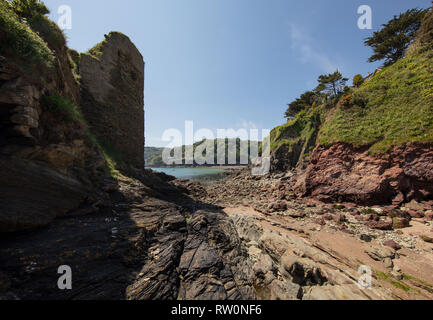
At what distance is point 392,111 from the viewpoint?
45.6 ft

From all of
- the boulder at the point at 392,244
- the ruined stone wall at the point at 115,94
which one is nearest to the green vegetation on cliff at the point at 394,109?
the boulder at the point at 392,244

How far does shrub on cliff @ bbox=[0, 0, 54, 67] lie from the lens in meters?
4.41

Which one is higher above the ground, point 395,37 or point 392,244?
point 395,37

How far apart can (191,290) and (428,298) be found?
7.39 m

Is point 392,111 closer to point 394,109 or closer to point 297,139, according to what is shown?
point 394,109

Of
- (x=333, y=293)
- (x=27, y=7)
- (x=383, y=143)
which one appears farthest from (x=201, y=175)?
(x=333, y=293)

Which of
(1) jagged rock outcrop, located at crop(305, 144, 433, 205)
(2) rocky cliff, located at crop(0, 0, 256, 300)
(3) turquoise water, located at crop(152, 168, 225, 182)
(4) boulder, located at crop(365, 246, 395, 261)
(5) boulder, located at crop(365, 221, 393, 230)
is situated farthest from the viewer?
(3) turquoise water, located at crop(152, 168, 225, 182)

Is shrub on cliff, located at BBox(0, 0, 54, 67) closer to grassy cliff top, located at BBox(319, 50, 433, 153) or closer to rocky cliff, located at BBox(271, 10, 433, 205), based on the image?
rocky cliff, located at BBox(271, 10, 433, 205)

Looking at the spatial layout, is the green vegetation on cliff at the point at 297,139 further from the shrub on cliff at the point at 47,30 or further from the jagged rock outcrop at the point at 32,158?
the shrub on cliff at the point at 47,30

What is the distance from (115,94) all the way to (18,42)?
7980mm

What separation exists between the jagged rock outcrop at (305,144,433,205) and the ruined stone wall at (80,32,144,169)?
18.1 meters

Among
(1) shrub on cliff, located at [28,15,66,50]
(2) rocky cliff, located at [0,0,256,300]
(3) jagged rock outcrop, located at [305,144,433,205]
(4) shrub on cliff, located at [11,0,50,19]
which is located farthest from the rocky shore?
(4) shrub on cliff, located at [11,0,50,19]

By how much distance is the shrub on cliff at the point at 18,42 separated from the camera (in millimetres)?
4414
